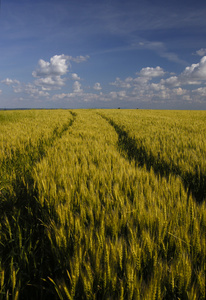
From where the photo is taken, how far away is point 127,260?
31.8 inches

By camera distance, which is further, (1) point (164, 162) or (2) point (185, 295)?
(1) point (164, 162)

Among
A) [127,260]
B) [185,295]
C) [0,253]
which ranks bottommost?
[0,253]

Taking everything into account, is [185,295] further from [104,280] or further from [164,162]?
[164,162]

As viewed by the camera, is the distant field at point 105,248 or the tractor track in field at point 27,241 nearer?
the distant field at point 105,248

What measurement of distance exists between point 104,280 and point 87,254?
6.3 inches

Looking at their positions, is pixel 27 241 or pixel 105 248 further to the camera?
pixel 27 241

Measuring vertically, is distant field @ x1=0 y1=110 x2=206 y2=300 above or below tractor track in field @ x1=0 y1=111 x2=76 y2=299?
above

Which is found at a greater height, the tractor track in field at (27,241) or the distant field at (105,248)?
the distant field at (105,248)

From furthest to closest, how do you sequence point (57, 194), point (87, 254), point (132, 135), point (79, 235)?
point (132, 135), point (57, 194), point (79, 235), point (87, 254)

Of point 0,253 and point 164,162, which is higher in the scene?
point 164,162

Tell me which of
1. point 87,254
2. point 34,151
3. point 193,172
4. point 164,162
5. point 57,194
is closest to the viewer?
point 87,254

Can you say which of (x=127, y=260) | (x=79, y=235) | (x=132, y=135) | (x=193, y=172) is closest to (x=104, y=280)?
(x=127, y=260)

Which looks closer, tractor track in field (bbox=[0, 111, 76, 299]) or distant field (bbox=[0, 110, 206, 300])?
distant field (bbox=[0, 110, 206, 300])

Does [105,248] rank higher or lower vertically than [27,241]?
higher
